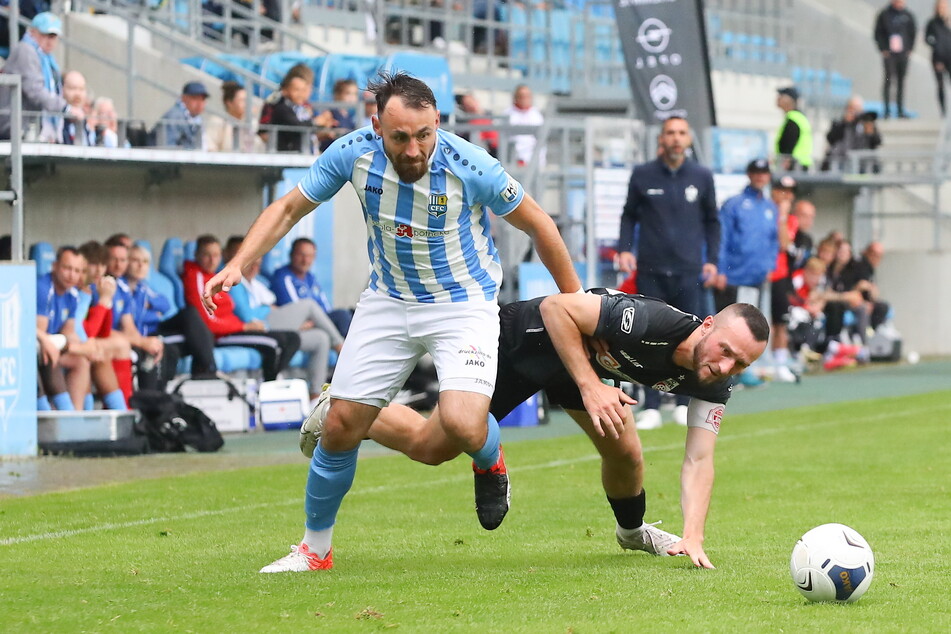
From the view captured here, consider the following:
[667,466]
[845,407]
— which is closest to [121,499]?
[667,466]

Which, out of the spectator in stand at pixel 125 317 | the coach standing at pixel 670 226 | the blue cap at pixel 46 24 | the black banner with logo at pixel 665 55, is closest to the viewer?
the spectator in stand at pixel 125 317

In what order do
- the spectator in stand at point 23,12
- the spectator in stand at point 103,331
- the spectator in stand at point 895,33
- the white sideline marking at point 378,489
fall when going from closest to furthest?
the white sideline marking at point 378,489 < the spectator in stand at point 103,331 < the spectator in stand at point 23,12 < the spectator in stand at point 895,33

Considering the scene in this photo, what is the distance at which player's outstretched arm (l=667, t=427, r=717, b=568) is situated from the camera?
6.91m

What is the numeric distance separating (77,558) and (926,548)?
3.87 metres

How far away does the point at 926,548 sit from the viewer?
7504mm

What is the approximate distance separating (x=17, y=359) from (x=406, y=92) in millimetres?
6415

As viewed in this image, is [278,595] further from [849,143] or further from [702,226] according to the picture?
[849,143]

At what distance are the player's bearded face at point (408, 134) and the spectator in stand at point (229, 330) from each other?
8.41 metres

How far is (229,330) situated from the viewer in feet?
49.6

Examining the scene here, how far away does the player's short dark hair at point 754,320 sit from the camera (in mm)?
6434

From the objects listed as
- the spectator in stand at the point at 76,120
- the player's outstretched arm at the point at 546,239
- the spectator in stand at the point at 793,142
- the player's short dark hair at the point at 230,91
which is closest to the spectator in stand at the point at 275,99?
the player's short dark hair at the point at 230,91

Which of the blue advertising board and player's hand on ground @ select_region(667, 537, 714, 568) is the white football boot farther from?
the blue advertising board

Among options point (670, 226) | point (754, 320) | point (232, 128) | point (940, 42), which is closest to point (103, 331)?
point (232, 128)

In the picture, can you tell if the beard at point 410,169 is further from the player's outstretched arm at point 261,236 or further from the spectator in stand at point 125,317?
the spectator in stand at point 125,317
